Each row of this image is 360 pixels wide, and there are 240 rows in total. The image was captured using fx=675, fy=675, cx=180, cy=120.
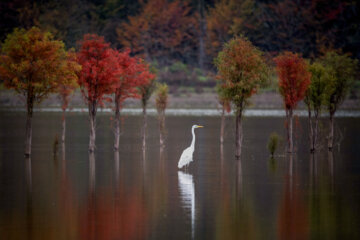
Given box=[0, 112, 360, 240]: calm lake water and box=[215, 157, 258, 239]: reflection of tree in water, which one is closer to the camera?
box=[215, 157, 258, 239]: reflection of tree in water

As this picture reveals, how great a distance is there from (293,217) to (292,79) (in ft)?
59.7

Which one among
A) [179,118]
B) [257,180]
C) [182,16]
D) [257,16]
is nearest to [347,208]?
[257,180]

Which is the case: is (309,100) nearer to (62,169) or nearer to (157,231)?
(62,169)

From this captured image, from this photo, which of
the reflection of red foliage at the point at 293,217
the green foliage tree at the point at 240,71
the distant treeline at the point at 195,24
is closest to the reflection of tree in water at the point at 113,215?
the reflection of red foliage at the point at 293,217

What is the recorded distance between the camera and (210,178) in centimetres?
2812

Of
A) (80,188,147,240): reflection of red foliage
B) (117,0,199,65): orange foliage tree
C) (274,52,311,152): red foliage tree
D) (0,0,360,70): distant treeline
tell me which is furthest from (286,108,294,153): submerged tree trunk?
(117,0,199,65): orange foliage tree

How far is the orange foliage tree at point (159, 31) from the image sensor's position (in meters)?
109

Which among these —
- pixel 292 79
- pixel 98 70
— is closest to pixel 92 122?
pixel 98 70

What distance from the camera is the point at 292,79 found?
37.1m

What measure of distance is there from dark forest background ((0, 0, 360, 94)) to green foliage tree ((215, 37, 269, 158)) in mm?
64706

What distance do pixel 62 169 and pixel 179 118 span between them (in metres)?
44.6

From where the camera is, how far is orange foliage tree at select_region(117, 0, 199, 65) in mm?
109312

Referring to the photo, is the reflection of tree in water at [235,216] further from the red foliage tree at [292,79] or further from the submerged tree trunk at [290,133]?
the submerged tree trunk at [290,133]

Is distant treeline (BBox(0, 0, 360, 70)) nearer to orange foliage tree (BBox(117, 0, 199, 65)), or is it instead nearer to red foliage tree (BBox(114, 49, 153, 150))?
orange foliage tree (BBox(117, 0, 199, 65))
